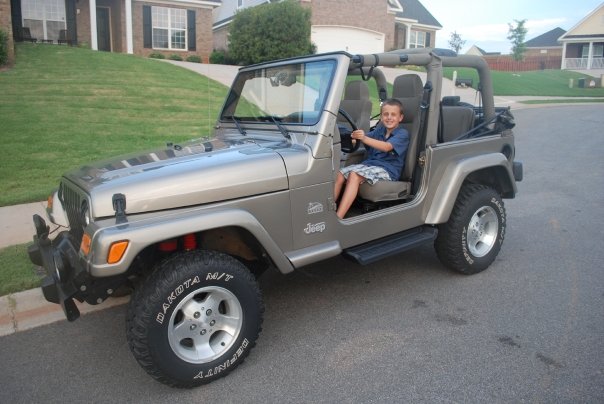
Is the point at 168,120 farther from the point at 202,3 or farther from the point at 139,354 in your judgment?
the point at 202,3

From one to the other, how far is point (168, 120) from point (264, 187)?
9.00 m

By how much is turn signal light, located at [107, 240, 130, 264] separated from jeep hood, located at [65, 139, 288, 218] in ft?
0.78

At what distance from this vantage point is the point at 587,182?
27.9 feet

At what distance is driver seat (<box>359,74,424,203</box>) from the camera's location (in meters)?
4.11

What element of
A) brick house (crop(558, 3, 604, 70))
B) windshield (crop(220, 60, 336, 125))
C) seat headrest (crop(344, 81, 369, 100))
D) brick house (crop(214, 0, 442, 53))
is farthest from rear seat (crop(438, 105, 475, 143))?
brick house (crop(558, 3, 604, 70))

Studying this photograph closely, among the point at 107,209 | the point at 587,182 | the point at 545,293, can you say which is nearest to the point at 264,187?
the point at 107,209

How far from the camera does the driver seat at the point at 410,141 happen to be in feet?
13.5

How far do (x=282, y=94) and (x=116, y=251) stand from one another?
196 cm

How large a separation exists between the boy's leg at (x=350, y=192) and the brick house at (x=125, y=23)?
21364 millimetres

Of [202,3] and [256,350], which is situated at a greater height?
[202,3]

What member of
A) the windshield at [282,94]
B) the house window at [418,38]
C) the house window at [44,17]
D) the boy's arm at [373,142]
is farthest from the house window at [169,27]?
the boy's arm at [373,142]

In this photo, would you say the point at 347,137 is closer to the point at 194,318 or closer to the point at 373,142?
the point at 373,142

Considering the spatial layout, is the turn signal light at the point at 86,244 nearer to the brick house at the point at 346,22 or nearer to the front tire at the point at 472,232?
the front tire at the point at 472,232

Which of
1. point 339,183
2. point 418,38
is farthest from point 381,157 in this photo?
point 418,38
